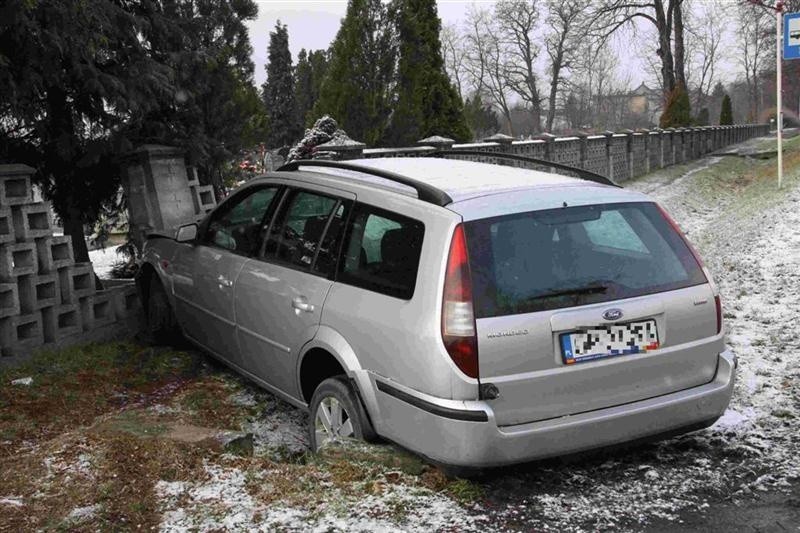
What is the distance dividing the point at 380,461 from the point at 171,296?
3047mm

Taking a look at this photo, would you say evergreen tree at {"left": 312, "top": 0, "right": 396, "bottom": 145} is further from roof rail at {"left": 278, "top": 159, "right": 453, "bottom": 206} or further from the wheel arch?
the wheel arch

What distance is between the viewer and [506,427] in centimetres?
367

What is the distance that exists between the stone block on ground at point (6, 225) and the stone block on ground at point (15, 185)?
0.06m

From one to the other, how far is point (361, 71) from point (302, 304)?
1274cm

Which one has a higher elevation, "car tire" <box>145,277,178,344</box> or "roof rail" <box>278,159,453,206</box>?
"roof rail" <box>278,159,453,206</box>

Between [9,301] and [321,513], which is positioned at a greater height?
[9,301]

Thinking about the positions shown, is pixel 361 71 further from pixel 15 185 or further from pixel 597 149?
pixel 15 185

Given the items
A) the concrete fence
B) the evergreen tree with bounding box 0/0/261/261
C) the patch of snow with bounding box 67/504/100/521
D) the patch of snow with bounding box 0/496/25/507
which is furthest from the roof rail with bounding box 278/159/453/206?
the concrete fence

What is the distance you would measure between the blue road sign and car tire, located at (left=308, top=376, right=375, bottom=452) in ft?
46.6

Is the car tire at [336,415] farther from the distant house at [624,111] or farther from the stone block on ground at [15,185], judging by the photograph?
the distant house at [624,111]

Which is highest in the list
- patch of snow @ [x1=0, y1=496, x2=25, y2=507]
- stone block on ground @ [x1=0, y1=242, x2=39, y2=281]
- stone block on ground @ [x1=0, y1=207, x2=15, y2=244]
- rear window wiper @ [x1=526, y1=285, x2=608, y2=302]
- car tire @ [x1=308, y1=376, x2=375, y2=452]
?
stone block on ground @ [x1=0, y1=207, x2=15, y2=244]

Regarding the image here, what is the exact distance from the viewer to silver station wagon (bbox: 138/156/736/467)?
367cm

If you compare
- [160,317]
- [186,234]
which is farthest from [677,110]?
[186,234]

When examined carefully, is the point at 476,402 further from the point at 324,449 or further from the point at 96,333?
the point at 96,333
